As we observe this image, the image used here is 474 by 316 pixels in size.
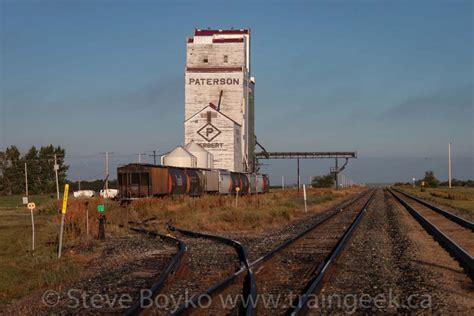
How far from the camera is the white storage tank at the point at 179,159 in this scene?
57.6m

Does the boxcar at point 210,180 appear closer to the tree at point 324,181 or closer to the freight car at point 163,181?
the freight car at point 163,181

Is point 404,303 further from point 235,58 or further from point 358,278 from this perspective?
point 235,58

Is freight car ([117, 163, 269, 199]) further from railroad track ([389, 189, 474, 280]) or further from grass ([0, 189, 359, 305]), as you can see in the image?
railroad track ([389, 189, 474, 280])

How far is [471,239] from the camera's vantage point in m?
19.3

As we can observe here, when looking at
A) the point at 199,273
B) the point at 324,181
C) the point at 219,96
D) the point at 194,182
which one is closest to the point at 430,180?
the point at 324,181

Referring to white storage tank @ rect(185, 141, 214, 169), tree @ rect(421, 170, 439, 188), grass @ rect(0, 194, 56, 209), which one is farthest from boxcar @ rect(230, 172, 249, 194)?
tree @ rect(421, 170, 439, 188)

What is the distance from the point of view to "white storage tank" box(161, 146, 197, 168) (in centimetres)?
5759

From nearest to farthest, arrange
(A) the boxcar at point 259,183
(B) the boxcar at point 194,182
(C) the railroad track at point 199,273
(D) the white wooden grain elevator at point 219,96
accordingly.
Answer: (C) the railroad track at point 199,273 < (B) the boxcar at point 194,182 < (A) the boxcar at point 259,183 < (D) the white wooden grain elevator at point 219,96

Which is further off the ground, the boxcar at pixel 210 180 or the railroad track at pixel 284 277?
the boxcar at pixel 210 180

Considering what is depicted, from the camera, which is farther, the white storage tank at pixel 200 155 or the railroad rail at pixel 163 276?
the white storage tank at pixel 200 155

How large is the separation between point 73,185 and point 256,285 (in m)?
128

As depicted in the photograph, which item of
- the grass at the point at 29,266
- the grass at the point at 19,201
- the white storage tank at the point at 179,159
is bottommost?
the grass at the point at 19,201

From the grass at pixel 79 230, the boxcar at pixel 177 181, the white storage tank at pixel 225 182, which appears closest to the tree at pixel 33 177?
the white storage tank at pixel 225 182

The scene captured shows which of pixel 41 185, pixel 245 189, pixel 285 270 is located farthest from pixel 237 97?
pixel 285 270
